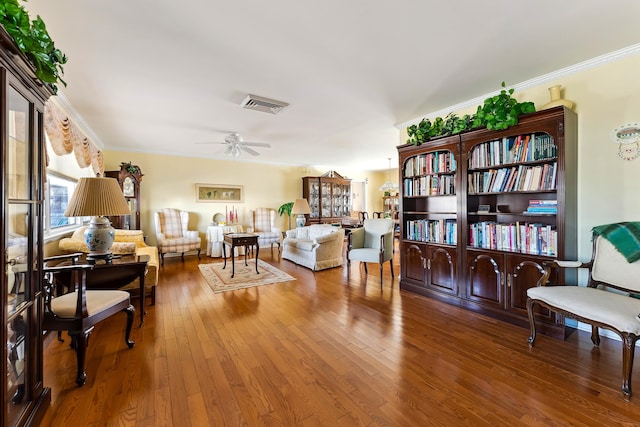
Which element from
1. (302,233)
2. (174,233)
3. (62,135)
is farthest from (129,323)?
(174,233)

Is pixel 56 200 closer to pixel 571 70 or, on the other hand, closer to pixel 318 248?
pixel 318 248

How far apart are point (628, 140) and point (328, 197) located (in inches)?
251

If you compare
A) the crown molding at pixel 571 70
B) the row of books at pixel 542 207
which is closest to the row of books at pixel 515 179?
the row of books at pixel 542 207

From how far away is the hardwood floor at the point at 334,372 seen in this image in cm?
151

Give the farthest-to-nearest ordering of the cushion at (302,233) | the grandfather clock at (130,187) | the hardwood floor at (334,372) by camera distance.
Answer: the cushion at (302,233), the grandfather clock at (130,187), the hardwood floor at (334,372)

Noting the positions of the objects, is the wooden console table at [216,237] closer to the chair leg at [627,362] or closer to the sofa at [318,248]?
the sofa at [318,248]

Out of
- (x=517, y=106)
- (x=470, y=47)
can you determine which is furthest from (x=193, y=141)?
(x=517, y=106)

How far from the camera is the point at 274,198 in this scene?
7680 mm

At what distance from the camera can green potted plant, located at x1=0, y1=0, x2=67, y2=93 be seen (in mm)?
1121

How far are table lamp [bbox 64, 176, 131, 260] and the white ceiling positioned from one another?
1.07 meters

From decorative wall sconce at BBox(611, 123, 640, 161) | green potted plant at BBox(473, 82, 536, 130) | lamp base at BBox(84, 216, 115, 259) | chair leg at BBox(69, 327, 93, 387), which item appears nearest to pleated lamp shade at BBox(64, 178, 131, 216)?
lamp base at BBox(84, 216, 115, 259)

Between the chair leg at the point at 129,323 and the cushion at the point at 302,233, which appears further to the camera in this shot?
the cushion at the point at 302,233

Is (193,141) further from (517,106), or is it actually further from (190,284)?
(517,106)

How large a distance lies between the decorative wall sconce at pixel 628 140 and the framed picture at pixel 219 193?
6.65 meters
